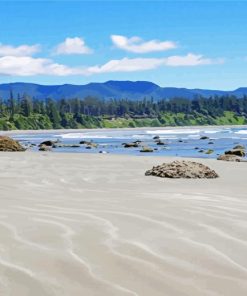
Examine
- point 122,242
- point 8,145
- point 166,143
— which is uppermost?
point 122,242

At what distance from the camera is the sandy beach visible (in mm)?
4391

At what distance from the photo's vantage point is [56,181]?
13031 mm

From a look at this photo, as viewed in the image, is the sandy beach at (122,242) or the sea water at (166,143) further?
the sea water at (166,143)

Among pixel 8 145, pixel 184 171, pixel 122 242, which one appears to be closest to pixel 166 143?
pixel 8 145

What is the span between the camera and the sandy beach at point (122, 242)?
4.39 meters

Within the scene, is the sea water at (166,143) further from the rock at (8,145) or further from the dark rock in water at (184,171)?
the dark rock in water at (184,171)

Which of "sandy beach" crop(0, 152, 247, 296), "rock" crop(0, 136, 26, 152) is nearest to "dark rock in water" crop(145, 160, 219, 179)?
"sandy beach" crop(0, 152, 247, 296)

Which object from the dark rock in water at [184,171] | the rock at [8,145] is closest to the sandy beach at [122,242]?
the dark rock in water at [184,171]

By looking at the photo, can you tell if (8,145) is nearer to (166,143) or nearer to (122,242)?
(122,242)

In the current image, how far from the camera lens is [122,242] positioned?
5.85m

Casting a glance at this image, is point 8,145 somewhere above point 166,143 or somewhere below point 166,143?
above

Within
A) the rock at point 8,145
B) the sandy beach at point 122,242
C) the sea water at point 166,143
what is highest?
the sandy beach at point 122,242

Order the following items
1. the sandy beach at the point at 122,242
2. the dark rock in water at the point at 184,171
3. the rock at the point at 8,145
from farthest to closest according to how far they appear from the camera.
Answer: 1. the rock at the point at 8,145
2. the dark rock in water at the point at 184,171
3. the sandy beach at the point at 122,242

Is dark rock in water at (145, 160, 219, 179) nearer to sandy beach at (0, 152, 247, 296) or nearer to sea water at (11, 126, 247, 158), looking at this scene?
sandy beach at (0, 152, 247, 296)
